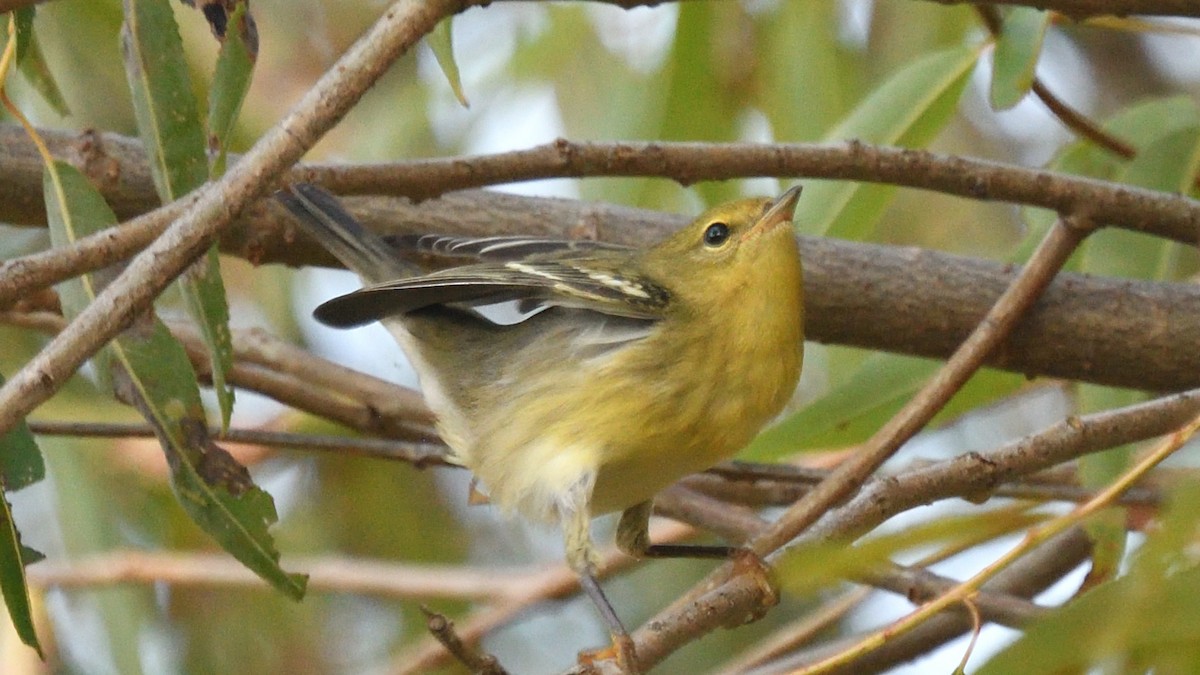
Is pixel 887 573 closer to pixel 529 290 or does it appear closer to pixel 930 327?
pixel 930 327

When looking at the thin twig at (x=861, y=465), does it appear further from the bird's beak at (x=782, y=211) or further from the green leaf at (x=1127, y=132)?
the green leaf at (x=1127, y=132)

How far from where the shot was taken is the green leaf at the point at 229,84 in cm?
229

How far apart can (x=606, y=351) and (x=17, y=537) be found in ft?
4.16

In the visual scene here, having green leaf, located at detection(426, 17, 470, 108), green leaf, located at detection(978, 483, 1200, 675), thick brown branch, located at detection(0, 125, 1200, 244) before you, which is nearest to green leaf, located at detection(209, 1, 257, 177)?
thick brown branch, located at detection(0, 125, 1200, 244)

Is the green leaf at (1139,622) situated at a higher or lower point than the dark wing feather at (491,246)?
higher

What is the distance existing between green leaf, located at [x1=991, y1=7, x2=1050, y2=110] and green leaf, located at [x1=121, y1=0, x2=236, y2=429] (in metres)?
1.68

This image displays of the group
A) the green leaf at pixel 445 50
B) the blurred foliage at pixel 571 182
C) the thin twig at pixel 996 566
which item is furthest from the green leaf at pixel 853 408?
the thin twig at pixel 996 566

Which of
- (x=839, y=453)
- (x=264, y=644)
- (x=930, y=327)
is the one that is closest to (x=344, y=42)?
(x=264, y=644)

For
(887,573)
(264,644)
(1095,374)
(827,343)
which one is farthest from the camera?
(264,644)

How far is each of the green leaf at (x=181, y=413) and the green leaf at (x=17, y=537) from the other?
0.64 ft

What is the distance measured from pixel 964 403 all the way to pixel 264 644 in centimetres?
272

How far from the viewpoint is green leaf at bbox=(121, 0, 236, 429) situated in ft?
7.91

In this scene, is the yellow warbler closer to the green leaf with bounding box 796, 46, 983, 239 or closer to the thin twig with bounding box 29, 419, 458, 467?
the thin twig with bounding box 29, 419, 458, 467

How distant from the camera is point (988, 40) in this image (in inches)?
135
